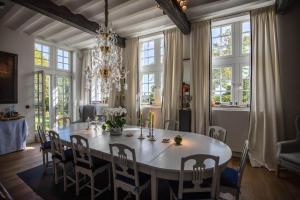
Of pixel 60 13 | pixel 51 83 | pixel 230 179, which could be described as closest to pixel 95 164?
pixel 230 179

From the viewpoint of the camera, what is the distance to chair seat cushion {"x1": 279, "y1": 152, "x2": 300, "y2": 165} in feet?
8.36

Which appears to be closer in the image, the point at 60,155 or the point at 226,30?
the point at 60,155

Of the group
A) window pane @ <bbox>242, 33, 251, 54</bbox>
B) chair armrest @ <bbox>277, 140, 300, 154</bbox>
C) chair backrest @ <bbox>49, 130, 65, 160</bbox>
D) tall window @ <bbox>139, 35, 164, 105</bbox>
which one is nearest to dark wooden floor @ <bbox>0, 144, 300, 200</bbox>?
chair armrest @ <bbox>277, 140, 300, 154</bbox>

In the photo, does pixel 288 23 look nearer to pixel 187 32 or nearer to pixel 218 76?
pixel 218 76

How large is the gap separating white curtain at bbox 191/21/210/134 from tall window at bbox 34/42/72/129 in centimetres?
403

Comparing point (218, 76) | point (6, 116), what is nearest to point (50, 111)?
point (6, 116)

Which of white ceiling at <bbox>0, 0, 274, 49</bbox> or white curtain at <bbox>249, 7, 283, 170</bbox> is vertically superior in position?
white ceiling at <bbox>0, 0, 274, 49</bbox>

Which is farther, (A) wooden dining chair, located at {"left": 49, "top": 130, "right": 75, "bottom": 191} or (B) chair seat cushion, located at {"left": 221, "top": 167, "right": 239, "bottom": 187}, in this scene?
(A) wooden dining chair, located at {"left": 49, "top": 130, "right": 75, "bottom": 191}

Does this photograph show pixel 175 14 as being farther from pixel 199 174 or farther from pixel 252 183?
pixel 252 183

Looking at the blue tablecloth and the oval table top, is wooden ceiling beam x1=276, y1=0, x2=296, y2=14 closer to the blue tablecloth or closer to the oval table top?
the oval table top

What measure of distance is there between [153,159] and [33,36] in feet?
17.4

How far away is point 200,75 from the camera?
3.99 meters

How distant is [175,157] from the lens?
1.86 m

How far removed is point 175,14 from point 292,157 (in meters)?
3.06
